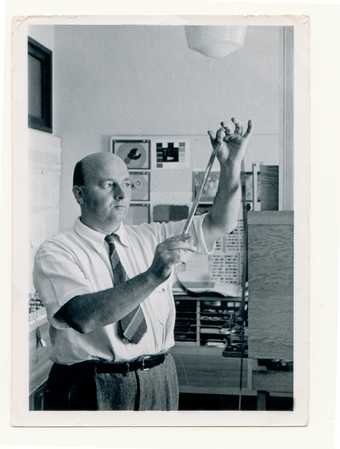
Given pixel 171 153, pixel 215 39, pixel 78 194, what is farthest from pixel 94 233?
pixel 215 39

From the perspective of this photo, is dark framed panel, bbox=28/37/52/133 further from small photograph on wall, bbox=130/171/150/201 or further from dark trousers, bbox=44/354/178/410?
dark trousers, bbox=44/354/178/410

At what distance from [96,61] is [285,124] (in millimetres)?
301

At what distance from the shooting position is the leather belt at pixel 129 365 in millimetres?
1040

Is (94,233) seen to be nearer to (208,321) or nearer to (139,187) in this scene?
(139,187)

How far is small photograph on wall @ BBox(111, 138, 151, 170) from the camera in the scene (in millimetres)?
1061

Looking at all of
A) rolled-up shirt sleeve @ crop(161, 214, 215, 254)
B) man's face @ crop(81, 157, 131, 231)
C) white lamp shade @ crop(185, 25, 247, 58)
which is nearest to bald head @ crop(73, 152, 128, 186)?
man's face @ crop(81, 157, 131, 231)

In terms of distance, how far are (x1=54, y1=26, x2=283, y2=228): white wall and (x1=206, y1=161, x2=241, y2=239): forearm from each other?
32 mm

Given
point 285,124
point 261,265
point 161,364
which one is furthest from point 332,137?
point 161,364

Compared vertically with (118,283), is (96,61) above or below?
above

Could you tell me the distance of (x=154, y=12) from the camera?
Result: 1062 mm

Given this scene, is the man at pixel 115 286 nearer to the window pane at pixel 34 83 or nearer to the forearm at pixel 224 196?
the forearm at pixel 224 196

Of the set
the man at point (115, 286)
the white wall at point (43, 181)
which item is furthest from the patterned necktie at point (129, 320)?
the white wall at point (43, 181)

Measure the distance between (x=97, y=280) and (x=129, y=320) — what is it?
0.25ft

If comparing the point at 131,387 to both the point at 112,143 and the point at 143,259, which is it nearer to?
the point at 143,259
